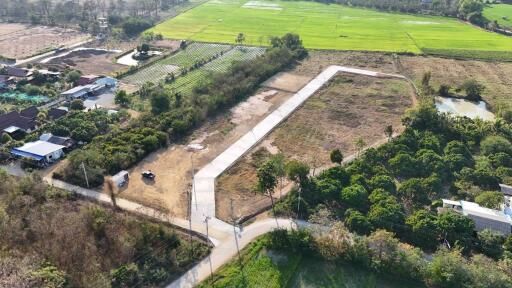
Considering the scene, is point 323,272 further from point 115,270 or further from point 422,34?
point 422,34

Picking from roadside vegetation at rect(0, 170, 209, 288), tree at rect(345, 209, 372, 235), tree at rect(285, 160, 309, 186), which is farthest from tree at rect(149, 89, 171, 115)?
tree at rect(345, 209, 372, 235)

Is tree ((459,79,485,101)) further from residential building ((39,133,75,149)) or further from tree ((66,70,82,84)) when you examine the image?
tree ((66,70,82,84))

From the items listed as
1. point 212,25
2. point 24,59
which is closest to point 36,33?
point 24,59

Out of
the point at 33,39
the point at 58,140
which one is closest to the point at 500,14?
the point at 58,140

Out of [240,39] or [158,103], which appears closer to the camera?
[158,103]

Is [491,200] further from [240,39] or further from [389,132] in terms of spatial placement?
[240,39]

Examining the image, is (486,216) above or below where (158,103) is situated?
below
